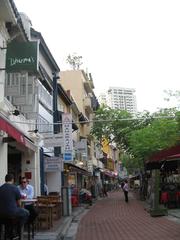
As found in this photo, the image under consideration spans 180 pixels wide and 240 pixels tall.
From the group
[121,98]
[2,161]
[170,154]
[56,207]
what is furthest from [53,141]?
[121,98]

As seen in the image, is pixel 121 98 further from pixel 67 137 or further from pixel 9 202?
pixel 9 202

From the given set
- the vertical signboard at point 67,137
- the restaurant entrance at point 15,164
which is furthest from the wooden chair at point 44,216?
the vertical signboard at point 67,137

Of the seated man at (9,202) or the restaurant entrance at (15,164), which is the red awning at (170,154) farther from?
the seated man at (9,202)

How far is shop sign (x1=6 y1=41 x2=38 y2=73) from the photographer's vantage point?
14859mm

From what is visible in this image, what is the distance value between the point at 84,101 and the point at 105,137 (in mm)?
14772

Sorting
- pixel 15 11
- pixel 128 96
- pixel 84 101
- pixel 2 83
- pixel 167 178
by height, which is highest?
pixel 128 96

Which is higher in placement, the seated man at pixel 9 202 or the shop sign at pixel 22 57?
the shop sign at pixel 22 57

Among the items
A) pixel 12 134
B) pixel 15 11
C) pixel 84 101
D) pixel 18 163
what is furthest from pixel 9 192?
pixel 84 101

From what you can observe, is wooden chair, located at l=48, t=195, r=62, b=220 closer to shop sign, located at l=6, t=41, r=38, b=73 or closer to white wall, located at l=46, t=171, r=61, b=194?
shop sign, located at l=6, t=41, r=38, b=73

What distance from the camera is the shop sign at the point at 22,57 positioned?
14.9 metres

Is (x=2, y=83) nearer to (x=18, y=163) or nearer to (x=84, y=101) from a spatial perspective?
(x=18, y=163)

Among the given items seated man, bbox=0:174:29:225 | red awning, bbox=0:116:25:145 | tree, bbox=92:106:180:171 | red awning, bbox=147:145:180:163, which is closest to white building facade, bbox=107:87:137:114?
tree, bbox=92:106:180:171

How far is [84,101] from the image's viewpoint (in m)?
61.4

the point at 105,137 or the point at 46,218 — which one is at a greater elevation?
the point at 105,137
